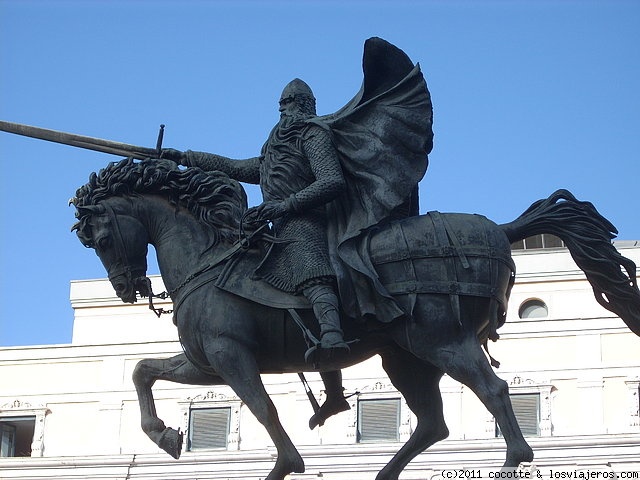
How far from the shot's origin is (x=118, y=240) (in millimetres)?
12477

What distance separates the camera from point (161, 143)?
13039 millimetres

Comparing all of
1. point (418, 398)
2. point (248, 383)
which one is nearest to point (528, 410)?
point (418, 398)

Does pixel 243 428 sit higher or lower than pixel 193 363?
higher

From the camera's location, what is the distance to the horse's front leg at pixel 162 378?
12297mm

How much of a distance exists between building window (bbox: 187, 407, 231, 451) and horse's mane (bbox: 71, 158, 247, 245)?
34772 mm

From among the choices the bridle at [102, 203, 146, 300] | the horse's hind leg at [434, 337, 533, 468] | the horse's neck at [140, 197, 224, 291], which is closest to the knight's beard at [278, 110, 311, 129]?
the horse's neck at [140, 197, 224, 291]

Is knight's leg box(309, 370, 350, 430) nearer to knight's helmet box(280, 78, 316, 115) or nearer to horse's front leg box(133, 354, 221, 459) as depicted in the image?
horse's front leg box(133, 354, 221, 459)

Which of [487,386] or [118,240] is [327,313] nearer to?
[487,386]

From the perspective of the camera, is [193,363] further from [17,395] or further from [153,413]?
[17,395]

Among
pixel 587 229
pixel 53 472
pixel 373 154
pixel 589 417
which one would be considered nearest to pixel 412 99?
pixel 373 154

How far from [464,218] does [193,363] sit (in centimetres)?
243

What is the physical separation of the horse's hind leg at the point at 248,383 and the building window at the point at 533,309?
36136mm

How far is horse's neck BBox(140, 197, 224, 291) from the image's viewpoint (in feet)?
40.7

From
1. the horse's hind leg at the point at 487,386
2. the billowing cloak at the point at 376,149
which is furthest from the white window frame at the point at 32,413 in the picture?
the horse's hind leg at the point at 487,386
